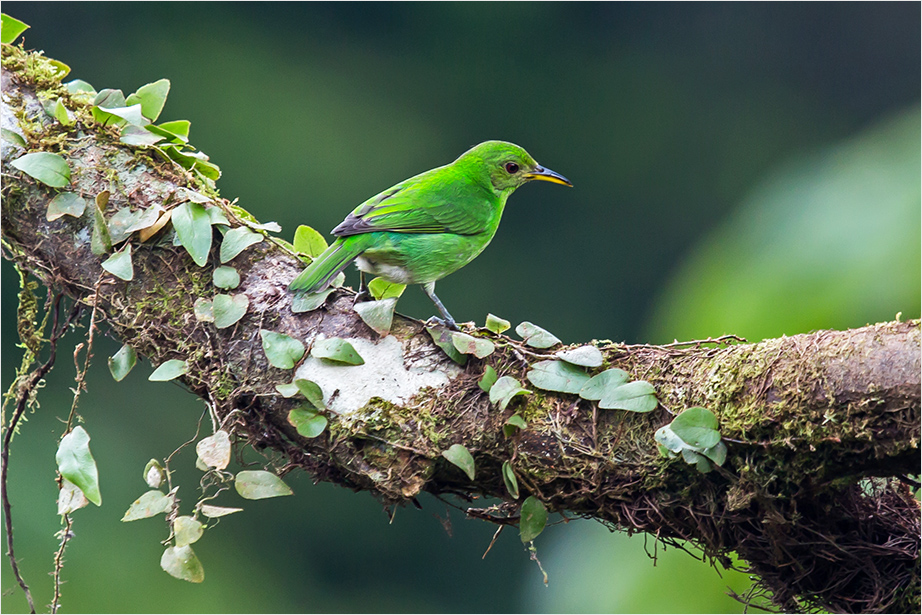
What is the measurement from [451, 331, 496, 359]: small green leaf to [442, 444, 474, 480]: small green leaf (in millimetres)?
246

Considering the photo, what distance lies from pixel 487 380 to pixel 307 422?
1.40 ft

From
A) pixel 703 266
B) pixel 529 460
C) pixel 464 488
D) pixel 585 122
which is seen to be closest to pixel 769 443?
pixel 529 460

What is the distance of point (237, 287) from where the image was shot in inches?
92.1

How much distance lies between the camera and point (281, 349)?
7.22 feet

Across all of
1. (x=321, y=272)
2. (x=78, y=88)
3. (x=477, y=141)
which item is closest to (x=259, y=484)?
(x=321, y=272)

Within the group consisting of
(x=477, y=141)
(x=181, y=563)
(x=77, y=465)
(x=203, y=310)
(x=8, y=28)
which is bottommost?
(x=181, y=563)

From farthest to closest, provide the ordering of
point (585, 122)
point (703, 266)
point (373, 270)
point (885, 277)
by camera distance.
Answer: point (585, 122)
point (703, 266)
point (885, 277)
point (373, 270)

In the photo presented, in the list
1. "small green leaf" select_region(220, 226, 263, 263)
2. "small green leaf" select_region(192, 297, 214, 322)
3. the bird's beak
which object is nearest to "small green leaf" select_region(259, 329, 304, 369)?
"small green leaf" select_region(192, 297, 214, 322)

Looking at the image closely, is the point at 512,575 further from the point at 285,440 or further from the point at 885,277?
the point at 285,440

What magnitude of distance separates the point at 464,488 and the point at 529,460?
7.4 inches

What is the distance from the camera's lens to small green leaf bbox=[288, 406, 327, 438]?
6.88 feet

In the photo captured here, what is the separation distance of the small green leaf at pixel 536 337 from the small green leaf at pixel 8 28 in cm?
168

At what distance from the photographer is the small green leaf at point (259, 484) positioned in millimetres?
2074

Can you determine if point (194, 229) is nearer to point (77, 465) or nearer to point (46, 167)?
point (46, 167)
